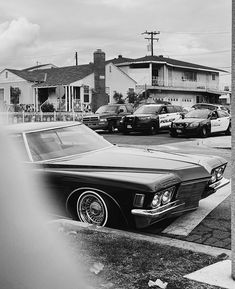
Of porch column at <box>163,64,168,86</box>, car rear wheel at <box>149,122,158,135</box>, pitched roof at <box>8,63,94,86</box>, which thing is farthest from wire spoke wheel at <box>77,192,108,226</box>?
porch column at <box>163,64,168,86</box>

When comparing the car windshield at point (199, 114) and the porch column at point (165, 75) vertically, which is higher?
the porch column at point (165, 75)

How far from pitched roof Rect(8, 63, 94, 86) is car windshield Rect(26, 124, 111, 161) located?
3422cm

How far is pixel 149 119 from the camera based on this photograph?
2245 centimetres

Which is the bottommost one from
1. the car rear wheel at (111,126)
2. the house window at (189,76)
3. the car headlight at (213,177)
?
the car headlight at (213,177)

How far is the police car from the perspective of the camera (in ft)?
73.2

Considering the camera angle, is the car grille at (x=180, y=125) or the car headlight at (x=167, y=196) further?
the car grille at (x=180, y=125)

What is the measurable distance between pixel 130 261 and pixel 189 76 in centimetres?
5466

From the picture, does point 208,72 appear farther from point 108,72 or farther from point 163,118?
point 163,118

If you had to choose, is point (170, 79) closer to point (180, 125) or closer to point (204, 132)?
point (180, 125)

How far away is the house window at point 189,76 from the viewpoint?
→ 56156 millimetres

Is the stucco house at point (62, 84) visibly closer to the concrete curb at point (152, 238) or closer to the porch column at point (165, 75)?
the porch column at point (165, 75)

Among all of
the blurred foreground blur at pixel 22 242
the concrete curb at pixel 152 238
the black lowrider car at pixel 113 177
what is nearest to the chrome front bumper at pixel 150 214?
the black lowrider car at pixel 113 177

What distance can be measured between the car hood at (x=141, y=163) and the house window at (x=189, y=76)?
50962 mm

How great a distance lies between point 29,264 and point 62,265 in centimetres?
30
